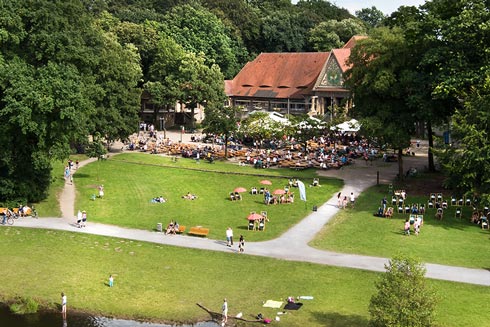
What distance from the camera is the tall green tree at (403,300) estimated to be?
24.7 metres

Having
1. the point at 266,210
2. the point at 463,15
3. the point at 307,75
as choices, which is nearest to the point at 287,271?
the point at 266,210

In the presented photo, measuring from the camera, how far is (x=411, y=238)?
145 ft

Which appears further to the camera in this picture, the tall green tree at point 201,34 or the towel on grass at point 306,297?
the tall green tree at point 201,34

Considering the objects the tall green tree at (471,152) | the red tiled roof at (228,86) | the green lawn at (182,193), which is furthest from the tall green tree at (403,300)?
the red tiled roof at (228,86)

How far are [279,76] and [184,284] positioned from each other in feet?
259

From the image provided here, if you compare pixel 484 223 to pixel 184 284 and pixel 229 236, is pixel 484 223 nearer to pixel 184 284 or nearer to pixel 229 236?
pixel 229 236

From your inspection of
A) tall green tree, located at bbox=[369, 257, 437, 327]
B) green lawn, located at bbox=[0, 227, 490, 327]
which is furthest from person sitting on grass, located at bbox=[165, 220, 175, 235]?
tall green tree, located at bbox=[369, 257, 437, 327]

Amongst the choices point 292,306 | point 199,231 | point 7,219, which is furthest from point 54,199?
point 292,306

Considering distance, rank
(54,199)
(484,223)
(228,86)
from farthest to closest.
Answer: (228,86), (54,199), (484,223)

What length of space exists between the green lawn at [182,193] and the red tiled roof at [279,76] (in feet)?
126

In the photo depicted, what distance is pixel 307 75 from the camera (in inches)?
4252

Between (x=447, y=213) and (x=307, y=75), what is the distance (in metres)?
60.2

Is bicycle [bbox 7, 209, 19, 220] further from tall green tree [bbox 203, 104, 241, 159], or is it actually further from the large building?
the large building

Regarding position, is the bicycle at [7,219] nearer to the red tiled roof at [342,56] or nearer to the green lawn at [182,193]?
the green lawn at [182,193]
